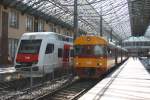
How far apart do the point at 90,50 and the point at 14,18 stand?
20980 mm

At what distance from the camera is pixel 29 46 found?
2452cm

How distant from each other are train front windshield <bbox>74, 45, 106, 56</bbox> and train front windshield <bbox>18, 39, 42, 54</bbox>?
2.66m

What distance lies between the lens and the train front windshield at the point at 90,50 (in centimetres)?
2408

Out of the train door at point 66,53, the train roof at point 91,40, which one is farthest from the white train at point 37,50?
the train door at point 66,53

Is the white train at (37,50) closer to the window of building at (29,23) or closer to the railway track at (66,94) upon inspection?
the railway track at (66,94)

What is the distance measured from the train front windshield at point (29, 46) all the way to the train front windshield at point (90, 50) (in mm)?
2664

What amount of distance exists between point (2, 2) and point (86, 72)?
17894 millimetres

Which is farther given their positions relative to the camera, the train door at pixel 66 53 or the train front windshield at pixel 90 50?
the train door at pixel 66 53

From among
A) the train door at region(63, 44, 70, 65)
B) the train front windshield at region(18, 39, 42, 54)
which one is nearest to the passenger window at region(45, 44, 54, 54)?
the train front windshield at region(18, 39, 42, 54)

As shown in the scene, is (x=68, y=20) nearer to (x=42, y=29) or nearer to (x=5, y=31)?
(x=42, y=29)

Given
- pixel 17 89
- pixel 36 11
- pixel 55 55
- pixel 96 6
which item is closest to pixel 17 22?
pixel 36 11

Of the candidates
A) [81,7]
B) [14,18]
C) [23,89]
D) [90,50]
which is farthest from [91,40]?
[81,7]

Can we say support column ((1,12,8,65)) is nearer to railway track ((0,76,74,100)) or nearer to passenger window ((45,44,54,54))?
passenger window ((45,44,54,54))

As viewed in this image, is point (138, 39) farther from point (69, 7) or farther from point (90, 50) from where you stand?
point (90, 50)
